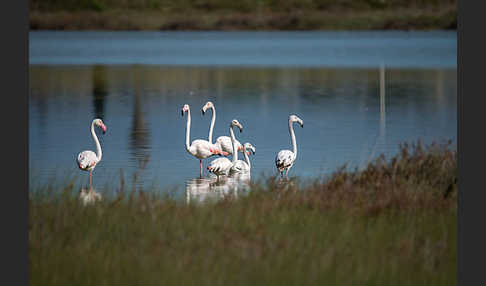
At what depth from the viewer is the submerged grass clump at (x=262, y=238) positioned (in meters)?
7.88

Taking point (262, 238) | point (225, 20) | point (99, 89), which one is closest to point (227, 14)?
point (225, 20)

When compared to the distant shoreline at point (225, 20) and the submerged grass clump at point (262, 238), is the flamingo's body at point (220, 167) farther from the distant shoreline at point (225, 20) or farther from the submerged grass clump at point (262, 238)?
the distant shoreline at point (225, 20)

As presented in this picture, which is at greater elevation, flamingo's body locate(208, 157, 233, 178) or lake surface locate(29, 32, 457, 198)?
lake surface locate(29, 32, 457, 198)

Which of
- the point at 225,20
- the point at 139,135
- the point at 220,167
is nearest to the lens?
the point at 220,167

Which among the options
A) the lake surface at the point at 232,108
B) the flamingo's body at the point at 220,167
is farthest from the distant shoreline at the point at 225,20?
the flamingo's body at the point at 220,167

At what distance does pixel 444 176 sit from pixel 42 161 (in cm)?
747

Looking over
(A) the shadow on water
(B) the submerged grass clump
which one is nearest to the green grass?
(A) the shadow on water

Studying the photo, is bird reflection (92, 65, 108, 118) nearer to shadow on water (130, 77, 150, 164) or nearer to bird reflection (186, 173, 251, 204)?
shadow on water (130, 77, 150, 164)

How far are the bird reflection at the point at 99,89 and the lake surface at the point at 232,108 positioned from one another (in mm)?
49

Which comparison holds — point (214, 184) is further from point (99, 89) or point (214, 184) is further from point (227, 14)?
point (227, 14)

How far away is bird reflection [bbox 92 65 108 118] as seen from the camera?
993 inches

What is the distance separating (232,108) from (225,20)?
259ft

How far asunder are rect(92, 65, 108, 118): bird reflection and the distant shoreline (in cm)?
5733

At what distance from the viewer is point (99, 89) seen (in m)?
32.9
